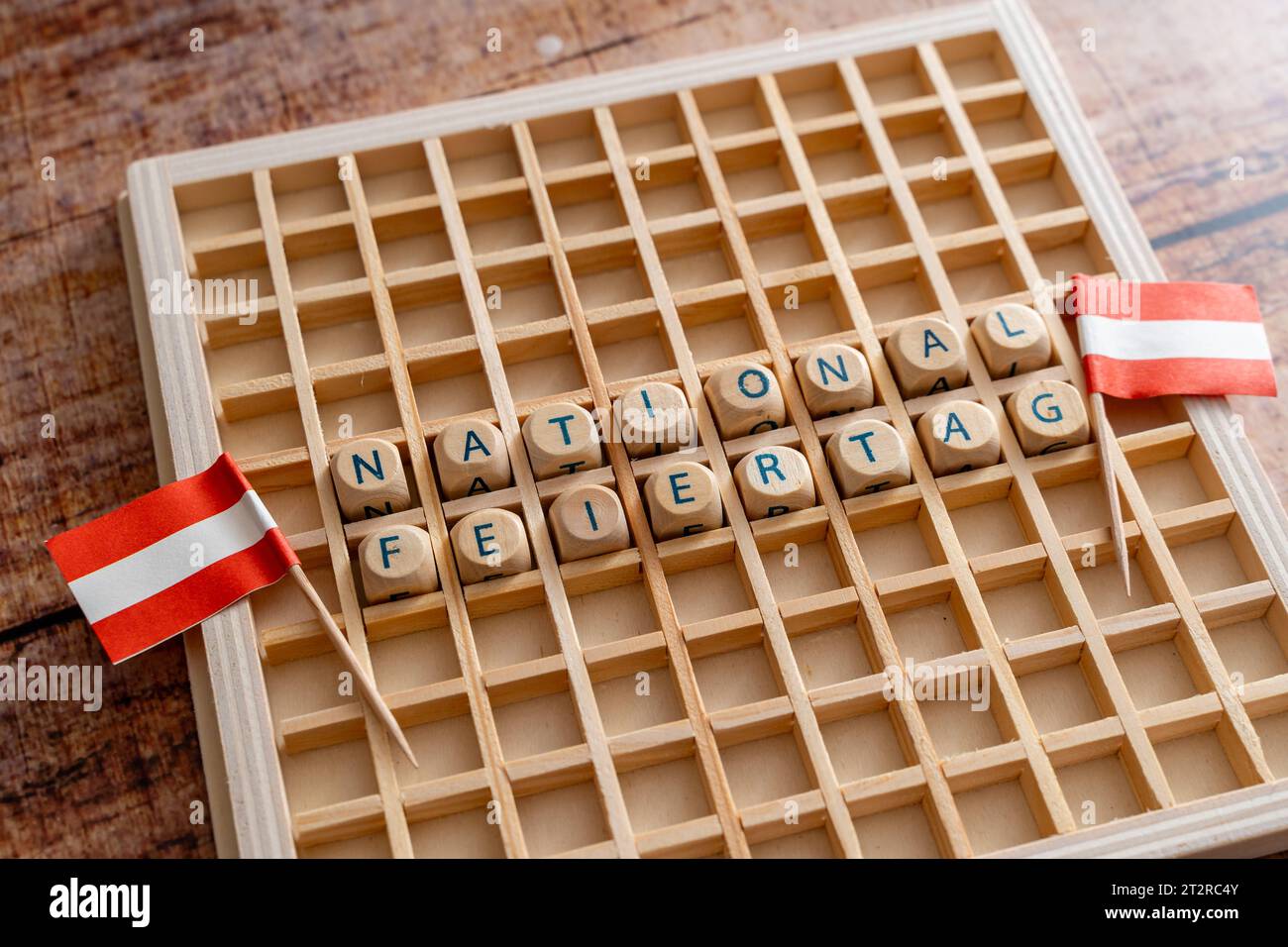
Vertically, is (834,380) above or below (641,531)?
above

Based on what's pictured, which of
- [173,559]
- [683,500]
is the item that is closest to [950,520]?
[683,500]

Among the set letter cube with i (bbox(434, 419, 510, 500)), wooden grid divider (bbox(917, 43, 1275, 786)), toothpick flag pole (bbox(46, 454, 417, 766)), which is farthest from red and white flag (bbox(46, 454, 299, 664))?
wooden grid divider (bbox(917, 43, 1275, 786))

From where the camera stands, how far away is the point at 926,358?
1507 mm

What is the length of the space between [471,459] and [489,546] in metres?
0.12

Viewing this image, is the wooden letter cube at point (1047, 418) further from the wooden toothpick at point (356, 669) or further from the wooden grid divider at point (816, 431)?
the wooden toothpick at point (356, 669)

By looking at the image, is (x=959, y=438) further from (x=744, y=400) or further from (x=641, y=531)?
(x=641, y=531)

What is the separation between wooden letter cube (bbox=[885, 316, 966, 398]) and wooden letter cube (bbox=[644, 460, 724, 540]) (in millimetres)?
292

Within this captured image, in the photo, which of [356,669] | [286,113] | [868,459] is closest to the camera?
[356,669]

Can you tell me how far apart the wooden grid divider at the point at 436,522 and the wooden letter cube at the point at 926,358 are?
61 centimetres

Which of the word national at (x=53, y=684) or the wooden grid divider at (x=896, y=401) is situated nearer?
the wooden grid divider at (x=896, y=401)

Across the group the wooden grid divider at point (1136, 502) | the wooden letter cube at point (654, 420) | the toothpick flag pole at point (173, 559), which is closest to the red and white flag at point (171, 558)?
the toothpick flag pole at point (173, 559)

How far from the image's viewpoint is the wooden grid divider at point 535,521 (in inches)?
51.2

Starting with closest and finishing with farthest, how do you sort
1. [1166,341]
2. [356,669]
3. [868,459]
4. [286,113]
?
[356,669]
[868,459]
[1166,341]
[286,113]
